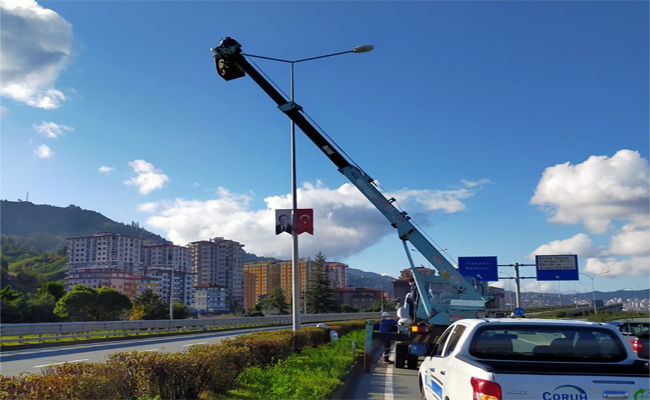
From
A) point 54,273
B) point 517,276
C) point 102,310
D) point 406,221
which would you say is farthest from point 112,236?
point 406,221

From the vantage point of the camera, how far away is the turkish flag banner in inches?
682

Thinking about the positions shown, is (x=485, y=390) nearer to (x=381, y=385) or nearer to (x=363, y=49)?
(x=381, y=385)

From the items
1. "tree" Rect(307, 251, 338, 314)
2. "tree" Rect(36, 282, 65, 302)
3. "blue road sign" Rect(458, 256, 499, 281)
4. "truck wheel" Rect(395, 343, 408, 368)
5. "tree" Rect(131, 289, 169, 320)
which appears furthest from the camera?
"tree" Rect(307, 251, 338, 314)

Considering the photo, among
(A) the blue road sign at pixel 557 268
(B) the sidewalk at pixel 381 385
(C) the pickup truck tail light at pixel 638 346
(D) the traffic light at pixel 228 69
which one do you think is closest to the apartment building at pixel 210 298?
(A) the blue road sign at pixel 557 268

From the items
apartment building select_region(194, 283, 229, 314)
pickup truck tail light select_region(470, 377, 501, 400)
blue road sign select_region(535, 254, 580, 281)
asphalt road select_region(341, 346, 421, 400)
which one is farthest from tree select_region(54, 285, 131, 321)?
apartment building select_region(194, 283, 229, 314)

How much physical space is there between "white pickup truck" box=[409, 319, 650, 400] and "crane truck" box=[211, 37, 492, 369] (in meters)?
8.84

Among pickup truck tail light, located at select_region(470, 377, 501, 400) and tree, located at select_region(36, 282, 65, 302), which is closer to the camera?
pickup truck tail light, located at select_region(470, 377, 501, 400)

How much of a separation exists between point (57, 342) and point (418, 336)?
682 inches

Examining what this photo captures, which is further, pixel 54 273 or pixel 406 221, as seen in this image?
pixel 54 273

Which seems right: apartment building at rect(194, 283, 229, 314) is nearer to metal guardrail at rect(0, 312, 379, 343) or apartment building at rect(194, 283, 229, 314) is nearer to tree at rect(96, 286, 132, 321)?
tree at rect(96, 286, 132, 321)

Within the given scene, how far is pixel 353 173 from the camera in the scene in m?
19.2

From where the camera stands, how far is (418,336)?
14695mm

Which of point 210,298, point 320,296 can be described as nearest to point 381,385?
point 320,296

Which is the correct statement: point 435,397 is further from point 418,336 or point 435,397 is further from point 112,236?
point 112,236
